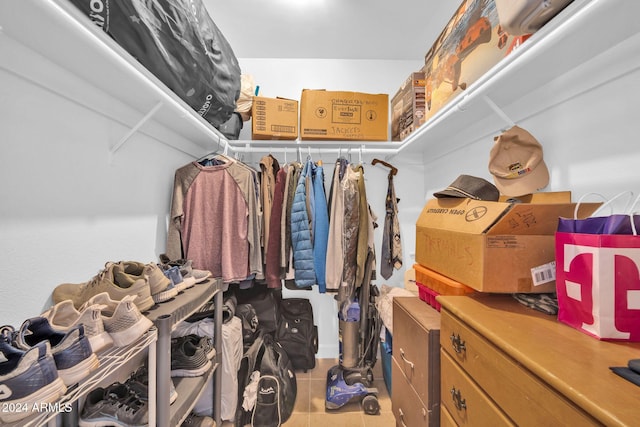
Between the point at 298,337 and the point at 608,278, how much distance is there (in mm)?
1920

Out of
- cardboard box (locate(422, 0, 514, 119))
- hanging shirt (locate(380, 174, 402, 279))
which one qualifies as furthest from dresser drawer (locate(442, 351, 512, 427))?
hanging shirt (locate(380, 174, 402, 279))

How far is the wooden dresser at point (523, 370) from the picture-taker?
41 centimetres

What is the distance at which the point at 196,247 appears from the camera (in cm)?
163

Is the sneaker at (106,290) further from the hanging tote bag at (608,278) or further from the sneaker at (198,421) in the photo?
the hanging tote bag at (608,278)

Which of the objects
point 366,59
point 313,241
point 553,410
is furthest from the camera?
point 366,59

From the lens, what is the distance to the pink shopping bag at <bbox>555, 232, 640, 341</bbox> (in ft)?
1.79

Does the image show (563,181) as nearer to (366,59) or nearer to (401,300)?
(401,300)

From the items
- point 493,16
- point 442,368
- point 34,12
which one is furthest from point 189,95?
point 442,368

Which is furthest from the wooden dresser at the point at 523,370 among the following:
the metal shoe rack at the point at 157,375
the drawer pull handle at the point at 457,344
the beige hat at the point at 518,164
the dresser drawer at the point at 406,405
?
the metal shoe rack at the point at 157,375

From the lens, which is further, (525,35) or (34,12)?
(525,35)

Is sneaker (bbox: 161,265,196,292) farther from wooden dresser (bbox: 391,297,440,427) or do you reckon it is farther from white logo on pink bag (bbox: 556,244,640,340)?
white logo on pink bag (bbox: 556,244,640,340)

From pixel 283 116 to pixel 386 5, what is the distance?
105 centimetres

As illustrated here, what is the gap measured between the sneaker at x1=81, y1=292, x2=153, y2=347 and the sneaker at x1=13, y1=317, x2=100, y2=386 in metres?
0.10

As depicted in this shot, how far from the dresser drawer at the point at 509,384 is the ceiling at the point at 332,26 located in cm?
207
